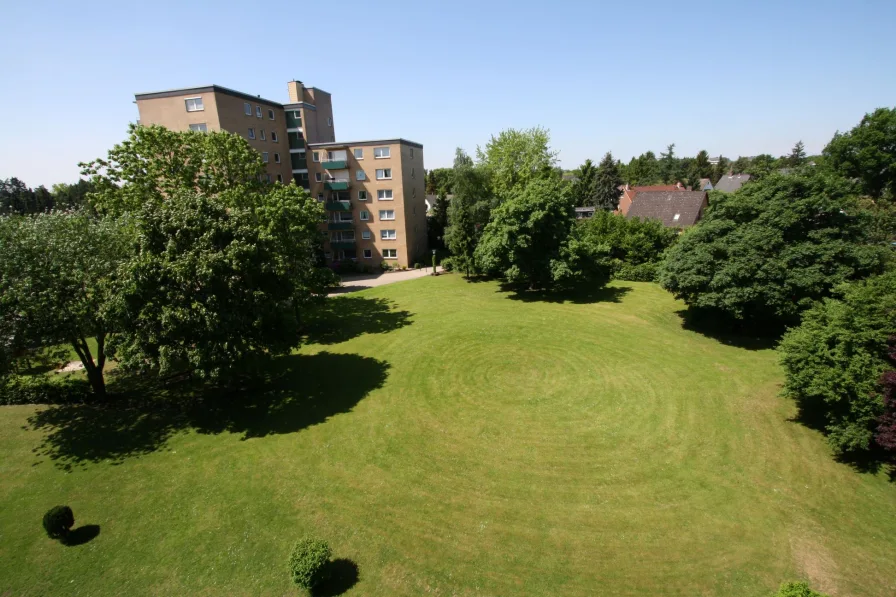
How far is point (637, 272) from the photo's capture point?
46.3m

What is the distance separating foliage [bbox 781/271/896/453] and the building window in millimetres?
54117

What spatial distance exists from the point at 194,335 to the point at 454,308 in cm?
2184

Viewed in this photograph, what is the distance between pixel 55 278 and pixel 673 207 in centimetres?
6846

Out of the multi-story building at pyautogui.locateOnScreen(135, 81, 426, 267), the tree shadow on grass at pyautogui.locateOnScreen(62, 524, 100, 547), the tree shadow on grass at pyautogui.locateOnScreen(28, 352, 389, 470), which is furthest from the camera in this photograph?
the multi-story building at pyautogui.locateOnScreen(135, 81, 426, 267)

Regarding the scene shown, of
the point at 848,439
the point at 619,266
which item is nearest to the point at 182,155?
the point at 848,439

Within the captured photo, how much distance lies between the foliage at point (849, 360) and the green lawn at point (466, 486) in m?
1.80

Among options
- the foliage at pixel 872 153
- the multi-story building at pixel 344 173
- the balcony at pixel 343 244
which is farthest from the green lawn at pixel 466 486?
the foliage at pixel 872 153

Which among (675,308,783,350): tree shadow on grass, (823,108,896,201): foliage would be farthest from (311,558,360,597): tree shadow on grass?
(823,108,896,201): foliage

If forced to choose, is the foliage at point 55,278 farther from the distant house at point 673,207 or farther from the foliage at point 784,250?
the distant house at point 673,207

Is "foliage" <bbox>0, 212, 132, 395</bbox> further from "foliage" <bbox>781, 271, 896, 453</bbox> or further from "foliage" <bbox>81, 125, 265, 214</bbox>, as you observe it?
"foliage" <bbox>781, 271, 896, 453</bbox>

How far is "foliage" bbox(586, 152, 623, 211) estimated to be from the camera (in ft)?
302

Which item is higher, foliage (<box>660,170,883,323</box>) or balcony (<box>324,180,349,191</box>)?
balcony (<box>324,180,349,191</box>)

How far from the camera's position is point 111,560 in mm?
13211

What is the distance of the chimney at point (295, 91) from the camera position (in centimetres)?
5450
